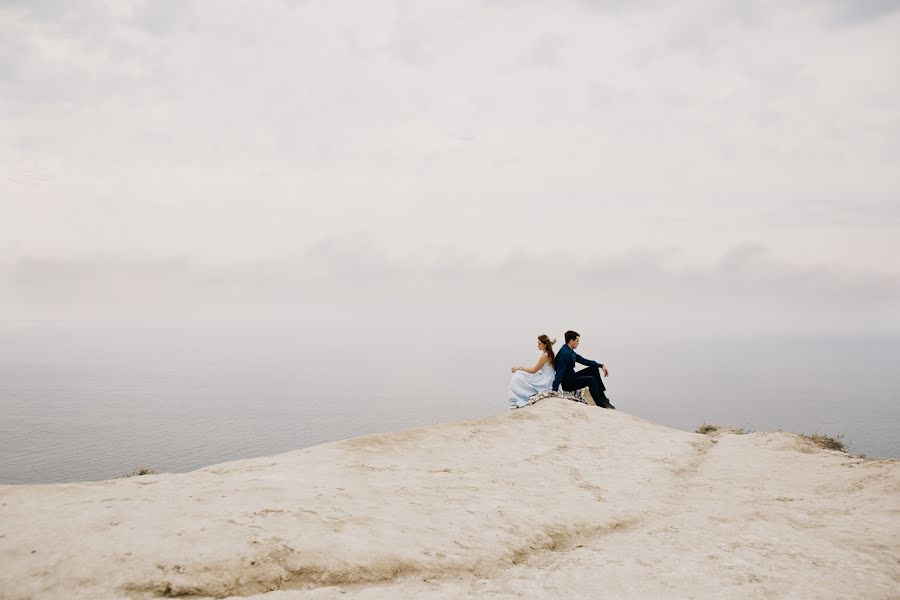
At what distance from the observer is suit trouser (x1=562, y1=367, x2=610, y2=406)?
1972cm

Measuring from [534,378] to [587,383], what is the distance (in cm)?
204

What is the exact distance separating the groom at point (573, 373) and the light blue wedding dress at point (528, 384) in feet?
1.19

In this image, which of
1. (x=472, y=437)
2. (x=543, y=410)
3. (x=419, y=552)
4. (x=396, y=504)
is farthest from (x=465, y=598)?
(x=543, y=410)

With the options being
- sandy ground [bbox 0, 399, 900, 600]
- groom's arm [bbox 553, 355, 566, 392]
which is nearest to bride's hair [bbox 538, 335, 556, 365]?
groom's arm [bbox 553, 355, 566, 392]

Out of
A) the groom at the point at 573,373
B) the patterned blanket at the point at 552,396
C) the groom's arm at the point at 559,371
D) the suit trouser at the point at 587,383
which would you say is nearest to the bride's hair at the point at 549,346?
the groom at the point at 573,373

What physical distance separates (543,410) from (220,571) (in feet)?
39.4

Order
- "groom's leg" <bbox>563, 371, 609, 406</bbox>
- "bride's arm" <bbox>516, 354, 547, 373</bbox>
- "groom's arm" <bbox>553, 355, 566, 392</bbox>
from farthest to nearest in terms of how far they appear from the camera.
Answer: "bride's arm" <bbox>516, 354, 547, 373</bbox> → "groom's leg" <bbox>563, 371, 609, 406</bbox> → "groom's arm" <bbox>553, 355, 566, 392</bbox>

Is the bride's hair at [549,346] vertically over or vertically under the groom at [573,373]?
over

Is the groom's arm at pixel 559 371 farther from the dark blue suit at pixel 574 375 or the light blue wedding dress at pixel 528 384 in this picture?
the light blue wedding dress at pixel 528 384

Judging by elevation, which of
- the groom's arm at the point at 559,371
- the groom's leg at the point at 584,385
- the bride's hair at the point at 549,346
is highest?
the bride's hair at the point at 549,346

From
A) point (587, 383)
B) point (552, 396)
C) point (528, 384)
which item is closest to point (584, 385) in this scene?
point (587, 383)

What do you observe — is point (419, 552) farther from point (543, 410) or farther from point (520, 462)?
point (543, 410)

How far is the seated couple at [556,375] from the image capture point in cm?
1952

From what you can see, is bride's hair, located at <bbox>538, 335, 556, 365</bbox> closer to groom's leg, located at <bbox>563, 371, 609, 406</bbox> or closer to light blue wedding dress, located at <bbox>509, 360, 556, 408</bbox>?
light blue wedding dress, located at <bbox>509, 360, 556, 408</bbox>
